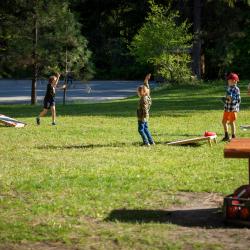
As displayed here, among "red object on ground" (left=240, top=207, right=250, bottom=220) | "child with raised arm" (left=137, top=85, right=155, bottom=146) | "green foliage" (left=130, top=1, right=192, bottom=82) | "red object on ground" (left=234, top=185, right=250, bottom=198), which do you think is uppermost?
"green foliage" (left=130, top=1, right=192, bottom=82)

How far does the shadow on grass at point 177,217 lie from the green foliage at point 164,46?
2795 centimetres

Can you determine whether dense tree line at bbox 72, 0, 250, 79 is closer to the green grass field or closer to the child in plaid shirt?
the green grass field

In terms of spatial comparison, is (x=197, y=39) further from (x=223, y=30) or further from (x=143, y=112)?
(x=143, y=112)

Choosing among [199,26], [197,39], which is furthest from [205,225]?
[199,26]

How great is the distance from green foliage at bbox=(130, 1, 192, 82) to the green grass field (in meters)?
16.5

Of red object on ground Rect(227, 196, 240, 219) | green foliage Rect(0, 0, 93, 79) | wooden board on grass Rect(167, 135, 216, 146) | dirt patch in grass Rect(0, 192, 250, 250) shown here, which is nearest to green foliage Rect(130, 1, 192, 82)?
green foliage Rect(0, 0, 93, 79)

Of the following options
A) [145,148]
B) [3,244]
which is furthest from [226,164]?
[3,244]

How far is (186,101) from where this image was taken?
28.9 metres

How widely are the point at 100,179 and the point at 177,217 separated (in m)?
2.59

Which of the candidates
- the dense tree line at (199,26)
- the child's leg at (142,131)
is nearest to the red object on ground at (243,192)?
the child's leg at (142,131)

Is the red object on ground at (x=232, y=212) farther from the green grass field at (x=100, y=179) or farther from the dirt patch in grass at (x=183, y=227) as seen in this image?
the green grass field at (x=100, y=179)

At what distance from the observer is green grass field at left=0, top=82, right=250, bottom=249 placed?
7.27m

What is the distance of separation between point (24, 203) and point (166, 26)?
1117 inches

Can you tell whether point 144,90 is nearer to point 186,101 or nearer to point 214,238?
point 214,238
